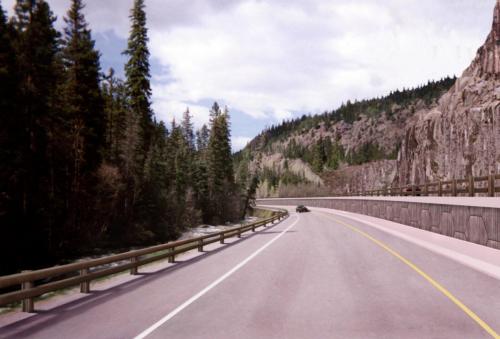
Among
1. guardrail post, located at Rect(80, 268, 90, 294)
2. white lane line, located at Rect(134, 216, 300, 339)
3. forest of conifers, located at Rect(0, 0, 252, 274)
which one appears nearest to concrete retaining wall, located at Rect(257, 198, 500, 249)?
white lane line, located at Rect(134, 216, 300, 339)

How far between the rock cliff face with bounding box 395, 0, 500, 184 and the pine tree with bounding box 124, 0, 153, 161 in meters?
51.4

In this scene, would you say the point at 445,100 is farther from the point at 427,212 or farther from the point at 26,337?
the point at 26,337

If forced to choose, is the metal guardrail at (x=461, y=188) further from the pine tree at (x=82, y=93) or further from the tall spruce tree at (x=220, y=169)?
the tall spruce tree at (x=220, y=169)

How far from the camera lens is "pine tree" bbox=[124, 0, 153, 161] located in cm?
4506

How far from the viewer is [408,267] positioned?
39.6ft

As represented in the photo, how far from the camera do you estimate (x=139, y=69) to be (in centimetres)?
4522

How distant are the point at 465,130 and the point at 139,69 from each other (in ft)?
193

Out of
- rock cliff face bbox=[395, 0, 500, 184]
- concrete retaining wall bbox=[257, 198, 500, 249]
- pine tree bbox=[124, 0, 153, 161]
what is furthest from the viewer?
rock cliff face bbox=[395, 0, 500, 184]

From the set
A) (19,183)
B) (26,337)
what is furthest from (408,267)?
(19,183)

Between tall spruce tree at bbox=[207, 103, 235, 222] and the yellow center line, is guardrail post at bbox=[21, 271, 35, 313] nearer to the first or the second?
the yellow center line

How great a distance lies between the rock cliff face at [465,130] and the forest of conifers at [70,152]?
4861 cm

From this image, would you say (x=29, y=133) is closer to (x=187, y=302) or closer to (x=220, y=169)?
(x=187, y=302)

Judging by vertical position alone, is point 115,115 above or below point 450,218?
above

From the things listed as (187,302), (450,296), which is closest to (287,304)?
(187,302)
